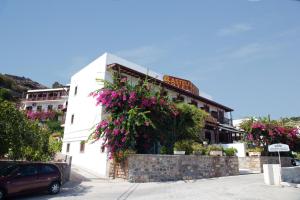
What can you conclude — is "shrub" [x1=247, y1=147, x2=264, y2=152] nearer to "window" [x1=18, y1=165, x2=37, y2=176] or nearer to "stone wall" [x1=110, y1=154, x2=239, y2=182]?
"stone wall" [x1=110, y1=154, x2=239, y2=182]

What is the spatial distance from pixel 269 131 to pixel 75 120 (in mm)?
21485

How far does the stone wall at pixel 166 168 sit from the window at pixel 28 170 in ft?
21.9

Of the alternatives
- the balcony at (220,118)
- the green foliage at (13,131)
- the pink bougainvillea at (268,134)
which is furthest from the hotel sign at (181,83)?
the green foliage at (13,131)

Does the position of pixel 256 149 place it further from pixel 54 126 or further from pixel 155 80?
pixel 54 126

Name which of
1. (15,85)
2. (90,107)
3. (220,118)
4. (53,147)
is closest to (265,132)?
(220,118)

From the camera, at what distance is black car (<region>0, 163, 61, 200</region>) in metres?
10.8

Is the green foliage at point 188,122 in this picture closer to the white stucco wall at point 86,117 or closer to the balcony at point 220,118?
the white stucco wall at point 86,117

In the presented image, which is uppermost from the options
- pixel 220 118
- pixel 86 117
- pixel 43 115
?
pixel 43 115

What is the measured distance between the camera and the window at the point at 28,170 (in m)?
11.6

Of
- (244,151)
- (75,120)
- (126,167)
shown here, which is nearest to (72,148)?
(75,120)

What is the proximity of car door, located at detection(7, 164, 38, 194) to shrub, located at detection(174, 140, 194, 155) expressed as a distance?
1185cm

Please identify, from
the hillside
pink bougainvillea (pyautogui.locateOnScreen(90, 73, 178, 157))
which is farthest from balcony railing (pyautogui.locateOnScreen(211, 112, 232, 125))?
the hillside

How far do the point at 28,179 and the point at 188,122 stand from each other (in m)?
14.8

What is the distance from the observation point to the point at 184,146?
21484 millimetres
